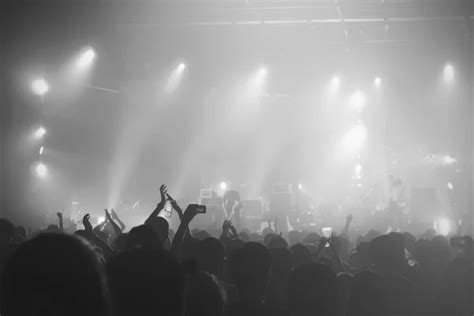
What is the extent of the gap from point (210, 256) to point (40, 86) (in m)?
16.3

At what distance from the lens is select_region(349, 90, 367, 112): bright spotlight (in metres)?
25.5

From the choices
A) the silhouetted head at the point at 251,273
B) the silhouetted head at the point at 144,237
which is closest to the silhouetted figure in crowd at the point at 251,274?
the silhouetted head at the point at 251,273

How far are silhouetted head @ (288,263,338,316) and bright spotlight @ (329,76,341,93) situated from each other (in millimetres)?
22183

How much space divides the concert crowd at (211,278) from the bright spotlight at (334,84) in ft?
58.9

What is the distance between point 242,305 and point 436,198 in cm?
1560

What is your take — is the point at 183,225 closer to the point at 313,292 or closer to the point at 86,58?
the point at 313,292

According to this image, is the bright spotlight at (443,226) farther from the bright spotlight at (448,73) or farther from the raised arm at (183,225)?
the raised arm at (183,225)

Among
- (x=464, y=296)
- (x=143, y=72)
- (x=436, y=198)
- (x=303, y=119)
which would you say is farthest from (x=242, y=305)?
(x=303, y=119)

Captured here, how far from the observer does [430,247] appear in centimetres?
629

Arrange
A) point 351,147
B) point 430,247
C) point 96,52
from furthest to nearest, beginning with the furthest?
1. point 351,147
2. point 96,52
3. point 430,247

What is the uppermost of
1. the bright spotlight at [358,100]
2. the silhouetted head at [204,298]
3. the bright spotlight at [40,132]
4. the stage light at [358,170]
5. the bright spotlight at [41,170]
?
the bright spotlight at [358,100]

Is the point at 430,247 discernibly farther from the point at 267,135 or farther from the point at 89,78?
the point at 267,135

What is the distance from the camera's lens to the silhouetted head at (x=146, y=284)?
2.05m

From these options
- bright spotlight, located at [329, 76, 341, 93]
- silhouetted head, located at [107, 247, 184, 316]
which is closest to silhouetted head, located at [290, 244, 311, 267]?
silhouetted head, located at [107, 247, 184, 316]
